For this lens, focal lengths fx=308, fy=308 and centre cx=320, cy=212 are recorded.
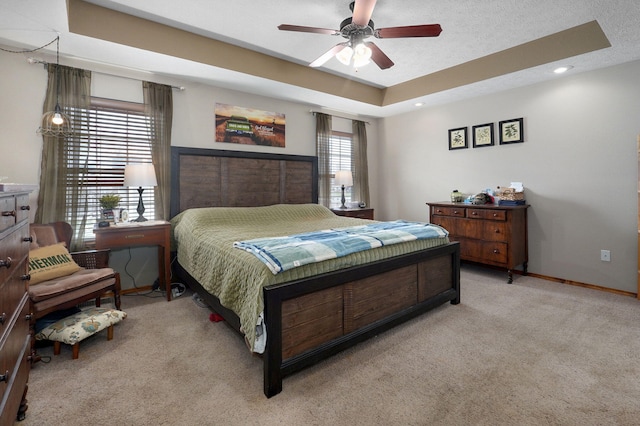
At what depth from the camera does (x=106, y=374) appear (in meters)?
1.98

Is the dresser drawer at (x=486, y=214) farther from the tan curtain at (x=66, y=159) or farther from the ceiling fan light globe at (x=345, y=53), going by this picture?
the tan curtain at (x=66, y=159)

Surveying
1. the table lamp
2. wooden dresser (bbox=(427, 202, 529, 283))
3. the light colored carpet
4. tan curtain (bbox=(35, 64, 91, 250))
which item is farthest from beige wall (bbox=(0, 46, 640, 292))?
the light colored carpet

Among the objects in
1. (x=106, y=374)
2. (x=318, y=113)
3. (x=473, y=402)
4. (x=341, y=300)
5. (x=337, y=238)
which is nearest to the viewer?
(x=473, y=402)

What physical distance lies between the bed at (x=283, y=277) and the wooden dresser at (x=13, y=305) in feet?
3.31

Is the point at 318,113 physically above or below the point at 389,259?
above

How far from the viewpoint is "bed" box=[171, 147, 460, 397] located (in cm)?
184

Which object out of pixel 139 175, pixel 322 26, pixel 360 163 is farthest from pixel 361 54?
pixel 360 163

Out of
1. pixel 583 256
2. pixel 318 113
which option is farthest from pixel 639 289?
pixel 318 113

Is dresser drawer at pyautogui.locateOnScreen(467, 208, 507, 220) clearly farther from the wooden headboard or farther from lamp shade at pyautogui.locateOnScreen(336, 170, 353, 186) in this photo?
the wooden headboard

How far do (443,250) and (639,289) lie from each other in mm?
2147

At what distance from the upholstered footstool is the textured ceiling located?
238 cm

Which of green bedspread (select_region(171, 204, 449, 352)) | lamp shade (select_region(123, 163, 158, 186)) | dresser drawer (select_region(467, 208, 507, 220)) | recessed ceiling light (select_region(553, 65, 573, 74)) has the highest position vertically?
recessed ceiling light (select_region(553, 65, 573, 74))

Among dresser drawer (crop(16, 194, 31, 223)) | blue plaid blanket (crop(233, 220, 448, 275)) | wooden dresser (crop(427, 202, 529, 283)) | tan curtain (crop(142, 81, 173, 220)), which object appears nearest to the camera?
dresser drawer (crop(16, 194, 31, 223))

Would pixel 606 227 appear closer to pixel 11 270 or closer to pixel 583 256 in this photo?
pixel 583 256
